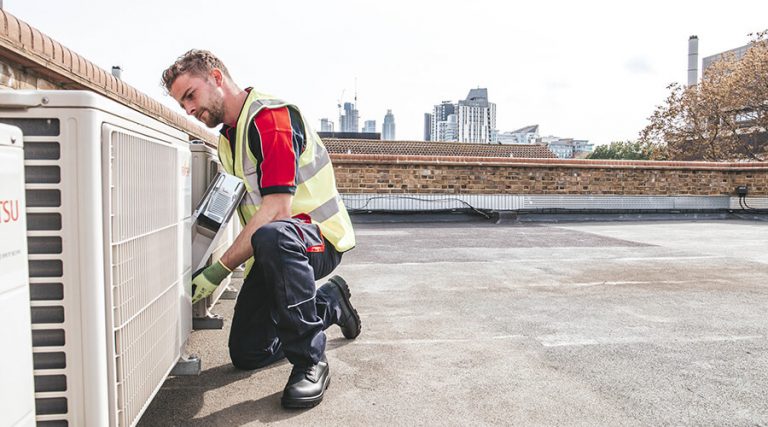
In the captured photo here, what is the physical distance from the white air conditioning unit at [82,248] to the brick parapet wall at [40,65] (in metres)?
1.24

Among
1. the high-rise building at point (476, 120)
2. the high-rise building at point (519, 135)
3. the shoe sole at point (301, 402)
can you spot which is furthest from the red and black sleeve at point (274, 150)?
the high-rise building at point (519, 135)

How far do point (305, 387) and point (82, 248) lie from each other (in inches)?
45.7

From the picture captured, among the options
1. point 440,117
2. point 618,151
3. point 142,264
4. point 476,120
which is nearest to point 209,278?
point 142,264

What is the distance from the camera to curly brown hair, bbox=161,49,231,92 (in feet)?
7.30

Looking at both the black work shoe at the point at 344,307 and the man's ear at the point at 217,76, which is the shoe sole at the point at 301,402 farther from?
the man's ear at the point at 217,76

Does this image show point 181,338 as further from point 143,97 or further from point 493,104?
point 493,104

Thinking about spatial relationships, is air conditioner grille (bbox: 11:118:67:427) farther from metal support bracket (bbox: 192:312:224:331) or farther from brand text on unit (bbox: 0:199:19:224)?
metal support bracket (bbox: 192:312:224:331)

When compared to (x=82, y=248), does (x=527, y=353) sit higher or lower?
lower

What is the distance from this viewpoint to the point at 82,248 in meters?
1.32

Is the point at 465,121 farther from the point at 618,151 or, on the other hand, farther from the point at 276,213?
the point at 276,213

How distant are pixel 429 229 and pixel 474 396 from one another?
7.49 metres

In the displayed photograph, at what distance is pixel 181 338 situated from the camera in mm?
2164

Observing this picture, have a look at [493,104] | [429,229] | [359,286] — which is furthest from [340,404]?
[493,104]

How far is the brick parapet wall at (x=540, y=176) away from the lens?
465 inches
